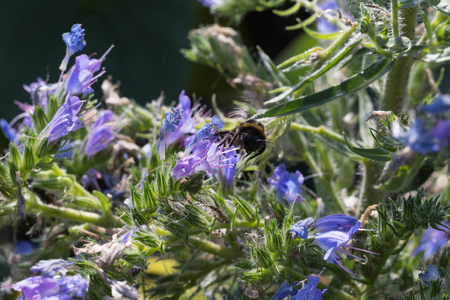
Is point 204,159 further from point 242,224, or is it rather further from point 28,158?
point 28,158

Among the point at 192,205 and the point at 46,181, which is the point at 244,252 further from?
the point at 46,181

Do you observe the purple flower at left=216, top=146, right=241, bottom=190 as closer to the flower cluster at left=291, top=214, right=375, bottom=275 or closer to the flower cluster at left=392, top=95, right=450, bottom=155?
the flower cluster at left=291, top=214, right=375, bottom=275

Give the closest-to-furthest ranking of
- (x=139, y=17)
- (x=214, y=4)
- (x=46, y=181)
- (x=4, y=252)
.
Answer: (x=46, y=181)
(x=4, y=252)
(x=214, y=4)
(x=139, y=17)

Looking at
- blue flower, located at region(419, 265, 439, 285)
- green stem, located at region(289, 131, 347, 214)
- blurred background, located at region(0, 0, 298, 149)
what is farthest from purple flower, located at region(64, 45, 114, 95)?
blurred background, located at region(0, 0, 298, 149)

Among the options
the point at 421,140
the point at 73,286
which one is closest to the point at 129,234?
the point at 73,286

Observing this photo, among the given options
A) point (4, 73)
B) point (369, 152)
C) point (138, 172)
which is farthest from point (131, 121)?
point (4, 73)

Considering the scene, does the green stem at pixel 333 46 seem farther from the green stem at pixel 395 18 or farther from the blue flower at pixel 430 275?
the blue flower at pixel 430 275

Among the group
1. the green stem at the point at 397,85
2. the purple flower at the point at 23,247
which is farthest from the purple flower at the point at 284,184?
the purple flower at the point at 23,247
